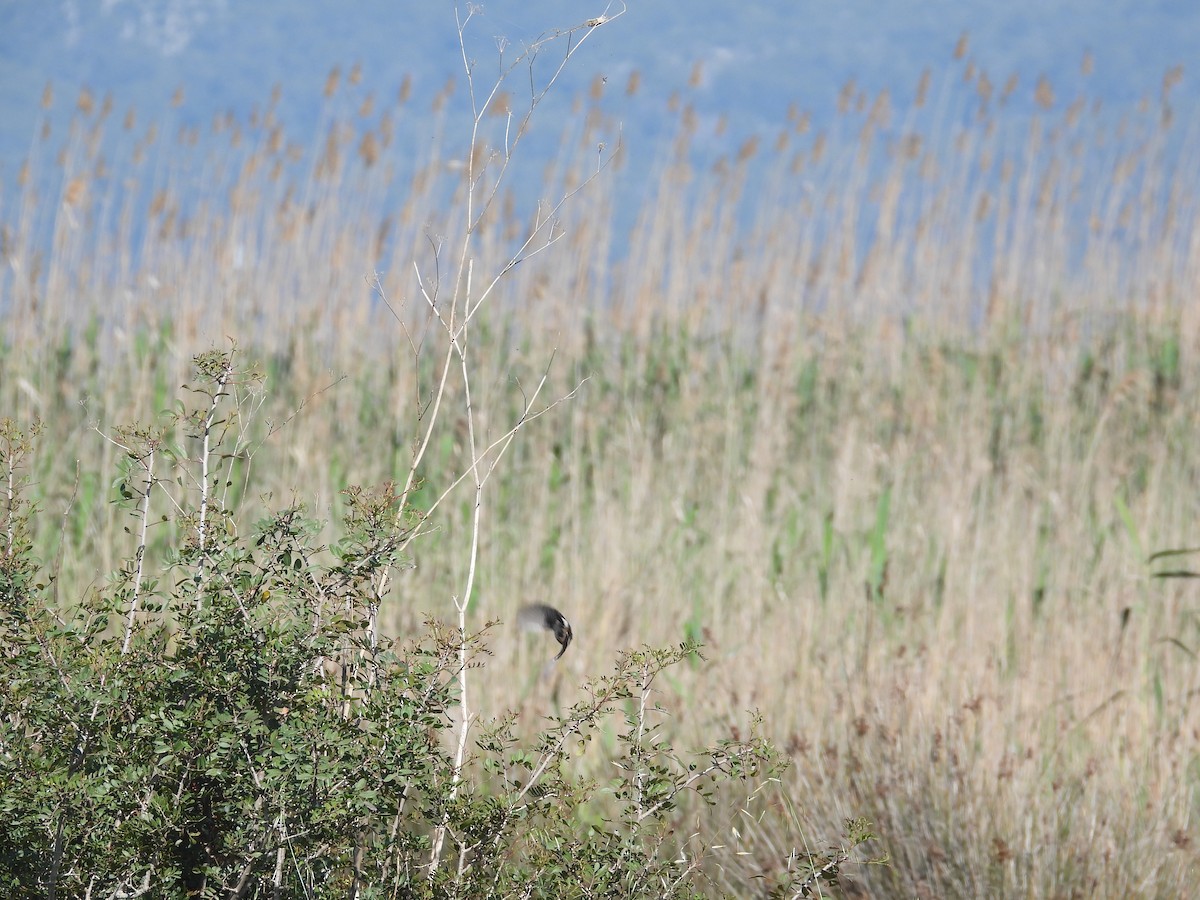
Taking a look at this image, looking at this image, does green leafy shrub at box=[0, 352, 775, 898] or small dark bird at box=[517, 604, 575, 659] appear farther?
small dark bird at box=[517, 604, 575, 659]

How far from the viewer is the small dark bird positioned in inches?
67.2

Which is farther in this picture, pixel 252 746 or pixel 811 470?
pixel 811 470

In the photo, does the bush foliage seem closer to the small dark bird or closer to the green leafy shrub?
the green leafy shrub

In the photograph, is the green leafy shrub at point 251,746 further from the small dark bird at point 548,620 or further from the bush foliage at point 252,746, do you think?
the small dark bird at point 548,620

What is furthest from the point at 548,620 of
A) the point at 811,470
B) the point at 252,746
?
the point at 811,470

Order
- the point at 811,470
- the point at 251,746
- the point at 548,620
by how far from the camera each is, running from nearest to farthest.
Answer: the point at 251,746 < the point at 548,620 < the point at 811,470

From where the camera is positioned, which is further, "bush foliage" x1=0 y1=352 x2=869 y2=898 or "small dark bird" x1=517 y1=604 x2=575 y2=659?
"small dark bird" x1=517 y1=604 x2=575 y2=659

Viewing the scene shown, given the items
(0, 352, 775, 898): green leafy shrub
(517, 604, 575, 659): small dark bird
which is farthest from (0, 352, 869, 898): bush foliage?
(517, 604, 575, 659): small dark bird

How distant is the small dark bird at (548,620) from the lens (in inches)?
67.2

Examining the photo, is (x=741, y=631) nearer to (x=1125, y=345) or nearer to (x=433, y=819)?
(x=433, y=819)

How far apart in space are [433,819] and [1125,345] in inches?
208

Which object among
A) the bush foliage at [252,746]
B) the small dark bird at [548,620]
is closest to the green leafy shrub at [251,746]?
the bush foliage at [252,746]

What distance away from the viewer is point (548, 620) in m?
1.81

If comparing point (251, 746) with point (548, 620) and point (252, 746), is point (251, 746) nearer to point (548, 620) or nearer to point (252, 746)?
point (252, 746)
